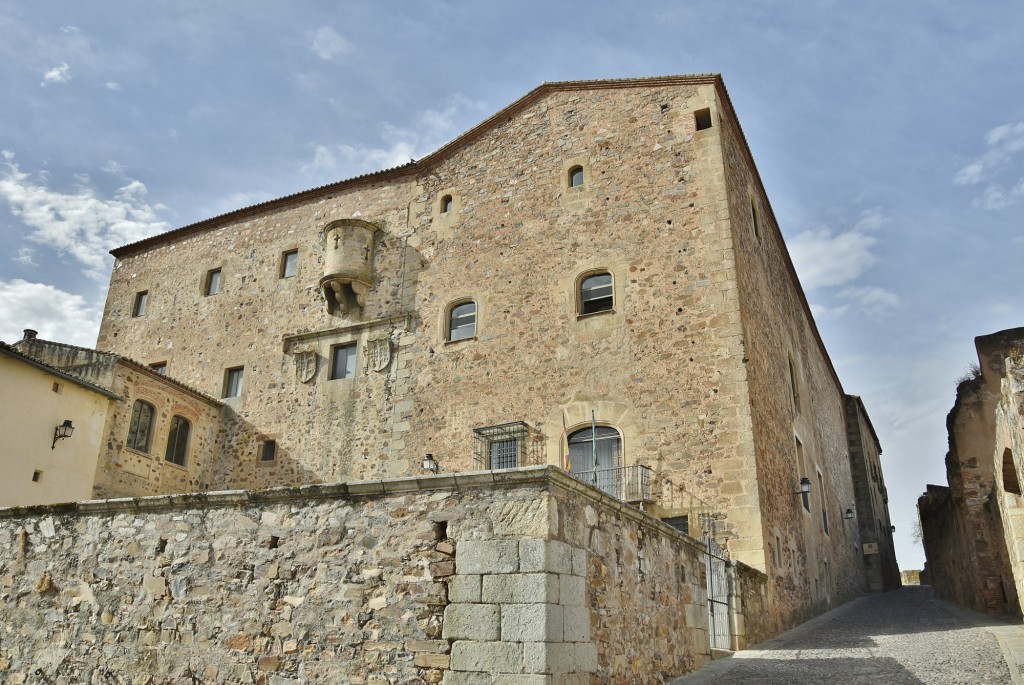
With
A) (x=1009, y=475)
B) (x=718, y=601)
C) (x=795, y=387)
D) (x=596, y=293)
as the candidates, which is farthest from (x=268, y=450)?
(x=1009, y=475)

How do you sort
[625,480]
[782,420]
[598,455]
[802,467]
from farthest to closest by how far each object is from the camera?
[802,467] < [782,420] < [598,455] < [625,480]

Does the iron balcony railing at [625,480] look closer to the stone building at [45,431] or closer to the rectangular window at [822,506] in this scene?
the rectangular window at [822,506]

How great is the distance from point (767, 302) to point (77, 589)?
15819 mm

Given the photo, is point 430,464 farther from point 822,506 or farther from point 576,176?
point 822,506

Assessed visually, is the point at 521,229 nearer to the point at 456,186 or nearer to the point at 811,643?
the point at 456,186

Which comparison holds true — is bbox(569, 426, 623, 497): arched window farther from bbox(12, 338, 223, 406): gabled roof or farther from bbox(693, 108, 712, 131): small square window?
bbox(12, 338, 223, 406): gabled roof

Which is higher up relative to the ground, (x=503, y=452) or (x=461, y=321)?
(x=461, y=321)

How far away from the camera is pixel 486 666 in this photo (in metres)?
6.40

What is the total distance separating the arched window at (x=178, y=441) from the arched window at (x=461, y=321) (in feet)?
23.6

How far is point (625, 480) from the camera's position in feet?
50.7

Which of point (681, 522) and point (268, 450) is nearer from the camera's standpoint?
point (681, 522)

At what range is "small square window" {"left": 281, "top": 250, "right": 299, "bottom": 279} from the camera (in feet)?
72.7

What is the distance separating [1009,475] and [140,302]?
2317 cm

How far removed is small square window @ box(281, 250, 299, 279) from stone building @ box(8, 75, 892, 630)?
11 cm
